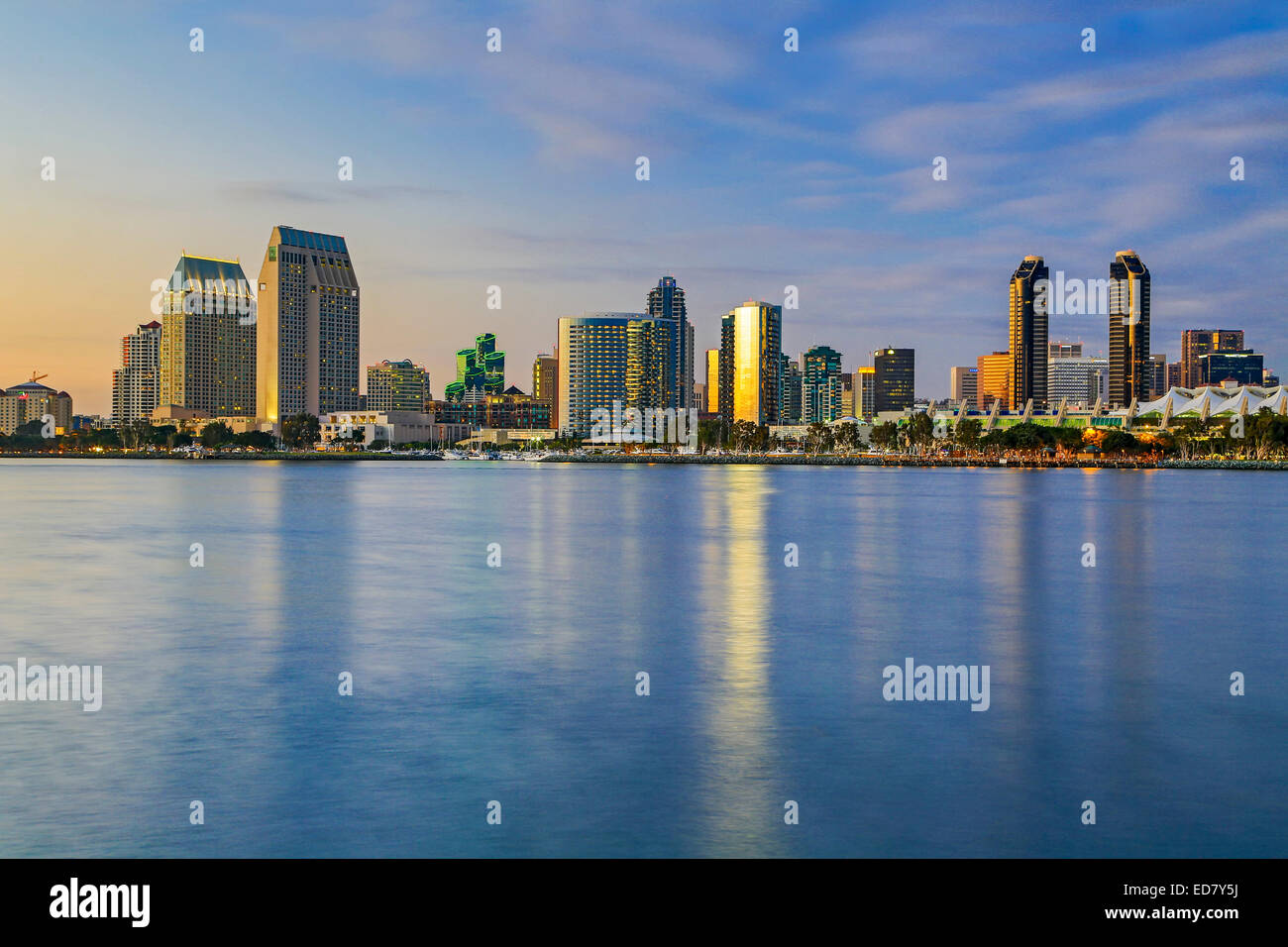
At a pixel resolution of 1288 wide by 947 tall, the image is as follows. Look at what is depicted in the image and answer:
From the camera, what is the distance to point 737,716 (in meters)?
20.1

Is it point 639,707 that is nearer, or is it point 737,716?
point 737,716

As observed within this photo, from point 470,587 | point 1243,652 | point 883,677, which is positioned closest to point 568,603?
point 470,587

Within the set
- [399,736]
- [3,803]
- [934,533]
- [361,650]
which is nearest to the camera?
[3,803]

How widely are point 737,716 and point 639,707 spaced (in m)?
1.96

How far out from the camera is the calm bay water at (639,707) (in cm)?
1430

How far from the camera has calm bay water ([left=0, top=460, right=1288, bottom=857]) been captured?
1430 cm

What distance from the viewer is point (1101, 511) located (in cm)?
8744

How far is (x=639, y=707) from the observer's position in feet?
68.4

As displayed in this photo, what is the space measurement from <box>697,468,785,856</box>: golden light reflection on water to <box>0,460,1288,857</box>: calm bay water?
0.08 metres

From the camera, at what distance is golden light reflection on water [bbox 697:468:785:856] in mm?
14250

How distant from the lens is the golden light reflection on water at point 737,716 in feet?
46.8

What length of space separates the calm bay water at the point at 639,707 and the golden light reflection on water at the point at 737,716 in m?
0.08
